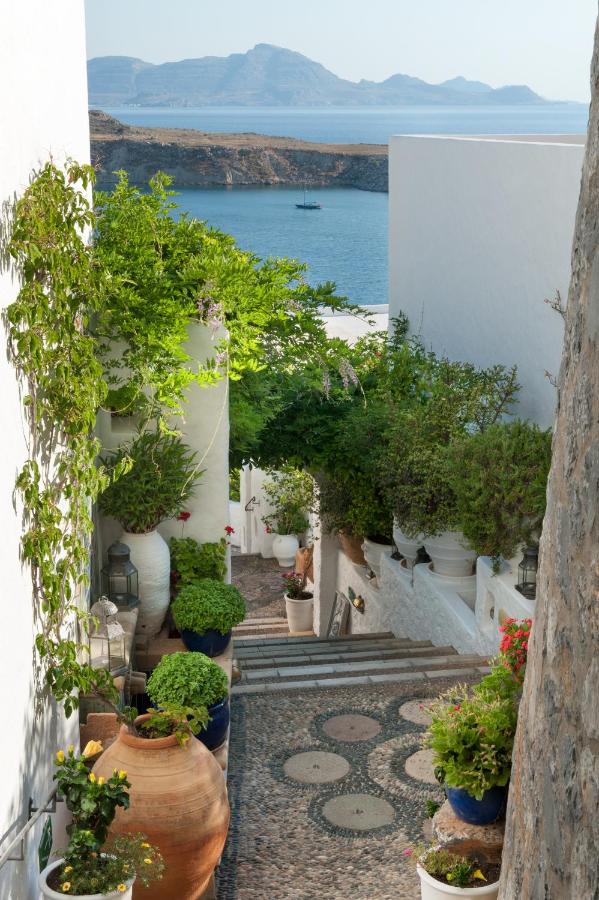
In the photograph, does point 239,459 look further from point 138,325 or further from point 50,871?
point 50,871

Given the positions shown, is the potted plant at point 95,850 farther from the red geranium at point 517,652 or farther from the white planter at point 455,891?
the red geranium at point 517,652

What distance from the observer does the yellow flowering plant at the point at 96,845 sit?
416cm

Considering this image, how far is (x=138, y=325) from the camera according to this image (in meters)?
7.26

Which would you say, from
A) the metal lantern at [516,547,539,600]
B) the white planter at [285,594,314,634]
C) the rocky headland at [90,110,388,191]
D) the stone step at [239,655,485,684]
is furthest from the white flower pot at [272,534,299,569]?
the rocky headland at [90,110,388,191]

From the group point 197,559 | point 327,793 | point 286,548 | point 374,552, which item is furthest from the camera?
point 286,548

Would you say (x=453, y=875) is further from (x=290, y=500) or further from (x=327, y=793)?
(x=290, y=500)

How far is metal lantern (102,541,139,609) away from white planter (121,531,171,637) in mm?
247

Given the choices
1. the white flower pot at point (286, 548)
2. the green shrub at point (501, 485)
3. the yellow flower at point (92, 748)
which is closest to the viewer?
the yellow flower at point (92, 748)

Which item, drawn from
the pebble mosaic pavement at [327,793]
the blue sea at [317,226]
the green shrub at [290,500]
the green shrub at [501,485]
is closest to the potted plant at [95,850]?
the pebble mosaic pavement at [327,793]

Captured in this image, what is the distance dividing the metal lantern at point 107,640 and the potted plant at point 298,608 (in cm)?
1052

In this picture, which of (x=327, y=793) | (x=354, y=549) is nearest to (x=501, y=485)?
(x=327, y=793)

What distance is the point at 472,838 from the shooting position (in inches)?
194

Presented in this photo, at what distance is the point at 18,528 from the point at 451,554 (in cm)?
602

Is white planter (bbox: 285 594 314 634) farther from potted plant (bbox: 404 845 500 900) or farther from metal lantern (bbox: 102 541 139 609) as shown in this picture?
potted plant (bbox: 404 845 500 900)
